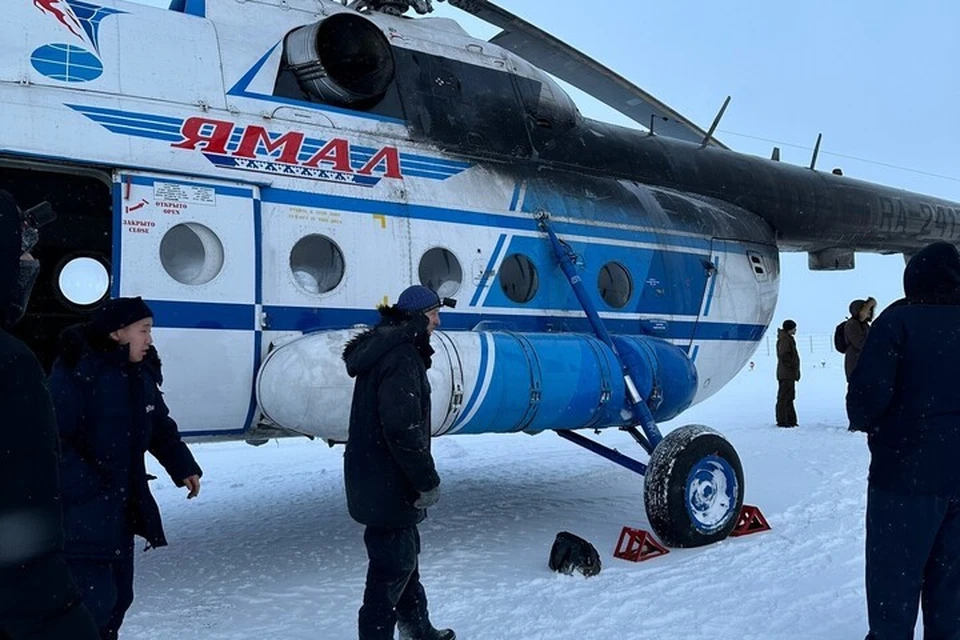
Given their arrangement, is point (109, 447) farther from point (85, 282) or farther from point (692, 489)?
point (692, 489)

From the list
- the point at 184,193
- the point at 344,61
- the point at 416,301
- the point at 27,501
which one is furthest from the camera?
the point at 344,61

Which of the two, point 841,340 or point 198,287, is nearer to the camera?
point 198,287

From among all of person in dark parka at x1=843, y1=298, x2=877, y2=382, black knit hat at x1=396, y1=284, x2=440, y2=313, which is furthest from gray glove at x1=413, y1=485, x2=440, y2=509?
person in dark parka at x1=843, y1=298, x2=877, y2=382

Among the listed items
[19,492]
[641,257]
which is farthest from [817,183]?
[19,492]

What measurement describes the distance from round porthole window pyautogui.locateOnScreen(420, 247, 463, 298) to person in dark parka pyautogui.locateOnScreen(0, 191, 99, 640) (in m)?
3.93

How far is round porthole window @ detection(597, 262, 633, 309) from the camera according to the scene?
643 cm

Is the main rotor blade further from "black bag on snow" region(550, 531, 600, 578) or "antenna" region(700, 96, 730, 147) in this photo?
"black bag on snow" region(550, 531, 600, 578)

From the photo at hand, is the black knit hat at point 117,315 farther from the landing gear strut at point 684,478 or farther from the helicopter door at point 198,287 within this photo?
the landing gear strut at point 684,478

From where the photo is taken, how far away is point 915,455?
3035mm

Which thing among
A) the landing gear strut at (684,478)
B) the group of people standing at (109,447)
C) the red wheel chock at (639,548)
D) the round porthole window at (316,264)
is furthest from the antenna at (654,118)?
the group of people standing at (109,447)

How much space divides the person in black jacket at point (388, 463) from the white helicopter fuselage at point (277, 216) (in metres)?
1.03

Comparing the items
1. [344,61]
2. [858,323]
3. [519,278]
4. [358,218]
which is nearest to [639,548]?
[519,278]

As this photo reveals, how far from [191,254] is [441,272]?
1634 mm

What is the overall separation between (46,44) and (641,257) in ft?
14.4
